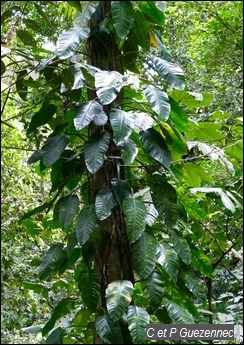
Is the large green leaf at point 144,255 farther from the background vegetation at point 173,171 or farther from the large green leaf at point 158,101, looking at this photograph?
the large green leaf at point 158,101

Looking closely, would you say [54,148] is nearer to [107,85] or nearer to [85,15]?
[107,85]

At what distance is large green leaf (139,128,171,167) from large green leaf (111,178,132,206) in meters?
0.09

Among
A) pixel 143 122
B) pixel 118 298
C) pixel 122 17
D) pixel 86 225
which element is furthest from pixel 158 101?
pixel 118 298

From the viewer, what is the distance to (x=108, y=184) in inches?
42.5

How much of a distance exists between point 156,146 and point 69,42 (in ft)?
0.96

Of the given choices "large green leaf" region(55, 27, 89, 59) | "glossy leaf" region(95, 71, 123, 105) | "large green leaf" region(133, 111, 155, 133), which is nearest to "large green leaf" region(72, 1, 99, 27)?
"large green leaf" region(55, 27, 89, 59)

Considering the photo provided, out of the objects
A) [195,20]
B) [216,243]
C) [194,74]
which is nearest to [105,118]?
[216,243]

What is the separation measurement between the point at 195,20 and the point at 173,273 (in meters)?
1.95

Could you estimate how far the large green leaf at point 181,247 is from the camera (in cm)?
102

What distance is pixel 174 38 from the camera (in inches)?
105

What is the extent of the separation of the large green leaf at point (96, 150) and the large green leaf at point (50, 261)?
265 mm

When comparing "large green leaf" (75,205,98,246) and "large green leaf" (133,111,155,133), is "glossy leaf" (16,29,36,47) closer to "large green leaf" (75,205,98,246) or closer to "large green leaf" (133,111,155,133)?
"large green leaf" (133,111,155,133)

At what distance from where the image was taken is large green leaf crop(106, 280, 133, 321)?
0.86 meters

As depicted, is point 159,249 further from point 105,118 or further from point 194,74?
point 194,74
